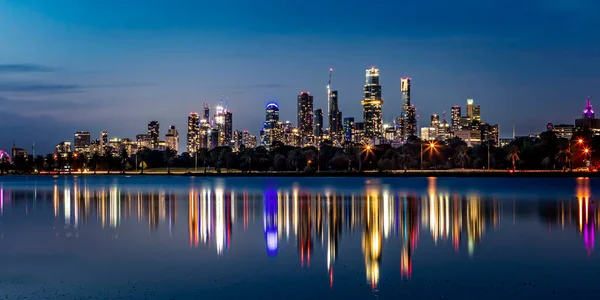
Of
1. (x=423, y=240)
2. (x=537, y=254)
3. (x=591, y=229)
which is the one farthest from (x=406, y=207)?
(x=537, y=254)

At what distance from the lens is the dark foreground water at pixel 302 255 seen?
2222 centimetres

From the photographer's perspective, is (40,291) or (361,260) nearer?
(40,291)

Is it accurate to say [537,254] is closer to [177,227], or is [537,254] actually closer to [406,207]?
[177,227]

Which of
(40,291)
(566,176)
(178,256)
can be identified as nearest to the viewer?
(40,291)

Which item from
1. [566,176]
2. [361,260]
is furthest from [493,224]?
[566,176]

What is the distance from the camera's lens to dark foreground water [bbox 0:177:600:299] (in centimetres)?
2222

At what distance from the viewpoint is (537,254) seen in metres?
30.0

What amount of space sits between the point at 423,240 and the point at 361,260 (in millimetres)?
7516

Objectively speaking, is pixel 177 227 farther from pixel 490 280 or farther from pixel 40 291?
pixel 490 280

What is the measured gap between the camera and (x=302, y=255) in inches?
1148

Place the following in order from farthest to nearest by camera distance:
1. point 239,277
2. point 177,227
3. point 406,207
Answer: point 406,207, point 177,227, point 239,277

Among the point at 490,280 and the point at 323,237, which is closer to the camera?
the point at 490,280

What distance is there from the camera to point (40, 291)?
72.8 feet

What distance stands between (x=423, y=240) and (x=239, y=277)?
12.7 meters
